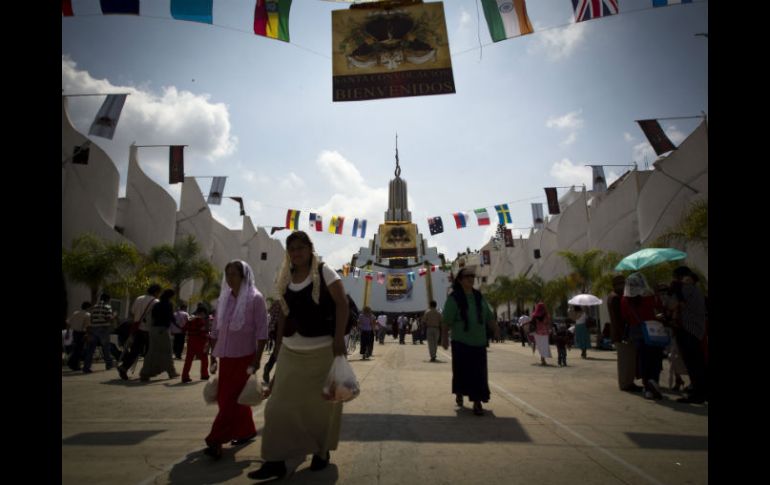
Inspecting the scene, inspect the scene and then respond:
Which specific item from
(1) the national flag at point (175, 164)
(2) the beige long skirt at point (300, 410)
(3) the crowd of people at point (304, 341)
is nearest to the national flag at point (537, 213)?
(1) the national flag at point (175, 164)

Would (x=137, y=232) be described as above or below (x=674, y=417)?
above

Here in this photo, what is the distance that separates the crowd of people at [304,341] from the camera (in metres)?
3.25

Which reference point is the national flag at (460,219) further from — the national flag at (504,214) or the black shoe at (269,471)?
the black shoe at (269,471)

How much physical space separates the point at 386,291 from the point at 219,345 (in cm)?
7634

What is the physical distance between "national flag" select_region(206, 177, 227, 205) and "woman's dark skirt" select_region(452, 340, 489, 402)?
19734 mm

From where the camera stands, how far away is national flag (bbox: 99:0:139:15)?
6.48 m

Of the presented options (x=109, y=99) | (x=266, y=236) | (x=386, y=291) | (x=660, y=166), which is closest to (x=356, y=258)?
(x=386, y=291)

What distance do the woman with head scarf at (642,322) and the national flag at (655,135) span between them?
34.9 feet

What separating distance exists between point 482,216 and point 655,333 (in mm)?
17801

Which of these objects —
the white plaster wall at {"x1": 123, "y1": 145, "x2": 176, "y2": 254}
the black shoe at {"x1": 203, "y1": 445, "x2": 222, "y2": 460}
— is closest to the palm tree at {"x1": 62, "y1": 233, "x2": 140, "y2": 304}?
the white plaster wall at {"x1": 123, "y1": 145, "x2": 176, "y2": 254}

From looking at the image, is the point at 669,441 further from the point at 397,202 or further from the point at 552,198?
the point at 397,202

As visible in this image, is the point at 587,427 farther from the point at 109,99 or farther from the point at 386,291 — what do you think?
the point at 386,291

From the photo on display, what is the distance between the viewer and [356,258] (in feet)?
287

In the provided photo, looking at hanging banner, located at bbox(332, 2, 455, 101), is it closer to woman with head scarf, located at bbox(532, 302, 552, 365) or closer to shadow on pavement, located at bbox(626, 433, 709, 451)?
shadow on pavement, located at bbox(626, 433, 709, 451)
